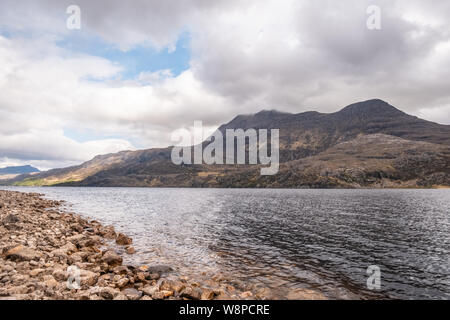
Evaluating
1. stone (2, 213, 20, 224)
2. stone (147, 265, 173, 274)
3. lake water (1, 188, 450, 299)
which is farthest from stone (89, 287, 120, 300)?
stone (2, 213, 20, 224)

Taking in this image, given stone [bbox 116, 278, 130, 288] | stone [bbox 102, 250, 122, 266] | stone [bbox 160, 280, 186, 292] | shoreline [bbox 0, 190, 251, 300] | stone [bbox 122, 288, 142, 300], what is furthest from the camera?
stone [bbox 102, 250, 122, 266]

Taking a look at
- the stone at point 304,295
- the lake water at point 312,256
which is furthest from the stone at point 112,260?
the stone at point 304,295

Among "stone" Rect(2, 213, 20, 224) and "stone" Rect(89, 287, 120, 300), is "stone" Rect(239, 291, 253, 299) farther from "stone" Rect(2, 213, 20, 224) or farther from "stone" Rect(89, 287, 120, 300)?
"stone" Rect(2, 213, 20, 224)

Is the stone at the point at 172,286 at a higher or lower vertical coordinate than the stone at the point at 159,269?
higher

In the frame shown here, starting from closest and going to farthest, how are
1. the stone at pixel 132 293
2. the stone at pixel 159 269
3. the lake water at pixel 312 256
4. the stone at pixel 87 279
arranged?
the stone at pixel 132 293, the stone at pixel 87 279, the lake water at pixel 312 256, the stone at pixel 159 269

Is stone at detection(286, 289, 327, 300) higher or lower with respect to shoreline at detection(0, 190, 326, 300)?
lower

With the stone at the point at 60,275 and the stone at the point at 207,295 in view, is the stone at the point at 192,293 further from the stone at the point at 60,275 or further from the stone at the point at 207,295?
the stone at the point at 60,275

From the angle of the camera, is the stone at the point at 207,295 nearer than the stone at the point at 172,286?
Yes

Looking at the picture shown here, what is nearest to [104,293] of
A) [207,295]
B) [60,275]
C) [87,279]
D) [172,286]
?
[87,279]

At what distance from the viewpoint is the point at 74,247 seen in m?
23.5

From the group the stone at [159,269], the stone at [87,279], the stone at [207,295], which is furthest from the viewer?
the stone at [159,269]

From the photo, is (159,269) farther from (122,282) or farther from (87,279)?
(87,279)
